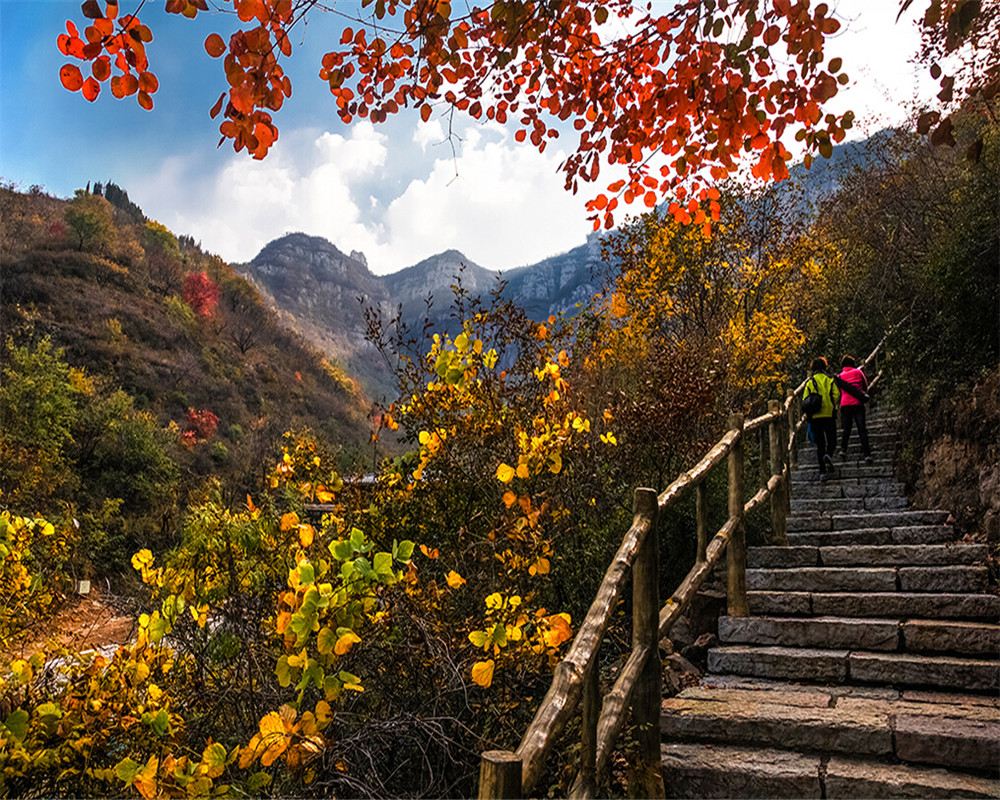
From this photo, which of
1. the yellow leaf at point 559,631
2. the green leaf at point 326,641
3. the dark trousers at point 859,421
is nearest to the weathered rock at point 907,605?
the yellow leaf at point 559,631

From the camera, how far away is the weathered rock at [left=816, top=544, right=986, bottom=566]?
15.8 ft

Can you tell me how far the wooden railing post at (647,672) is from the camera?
2.94 m

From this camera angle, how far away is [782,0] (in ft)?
10.3

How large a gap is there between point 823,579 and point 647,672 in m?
2.47

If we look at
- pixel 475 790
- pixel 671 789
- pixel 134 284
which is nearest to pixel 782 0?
pixel 671 789

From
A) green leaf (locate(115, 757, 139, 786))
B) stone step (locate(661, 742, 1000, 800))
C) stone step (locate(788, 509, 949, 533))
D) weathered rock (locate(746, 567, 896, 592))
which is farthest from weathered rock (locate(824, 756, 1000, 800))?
stone step (locate(788, 509, 949, 533))

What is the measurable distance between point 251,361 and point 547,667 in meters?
51.3

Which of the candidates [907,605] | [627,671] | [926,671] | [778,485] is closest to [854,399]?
[778,485]

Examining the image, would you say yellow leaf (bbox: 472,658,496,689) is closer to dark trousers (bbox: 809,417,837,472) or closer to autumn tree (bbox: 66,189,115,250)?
dark trousers (bbox: 809,417,837,472)

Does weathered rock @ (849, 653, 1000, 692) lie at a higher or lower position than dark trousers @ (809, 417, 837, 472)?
lower

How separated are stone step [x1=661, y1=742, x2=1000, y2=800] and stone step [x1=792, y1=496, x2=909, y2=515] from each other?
167 inches

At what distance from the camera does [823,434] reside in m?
8.88

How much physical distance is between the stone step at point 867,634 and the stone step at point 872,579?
43cm

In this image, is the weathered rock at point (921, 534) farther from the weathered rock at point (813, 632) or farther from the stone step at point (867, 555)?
the weathered rock at point (813, 632)
